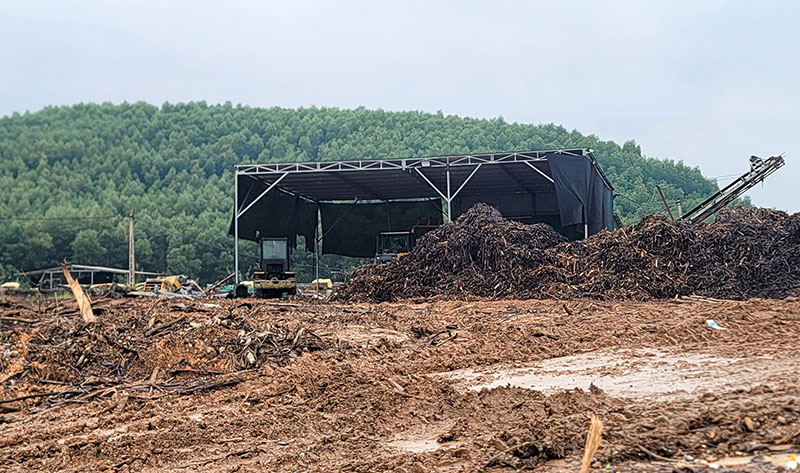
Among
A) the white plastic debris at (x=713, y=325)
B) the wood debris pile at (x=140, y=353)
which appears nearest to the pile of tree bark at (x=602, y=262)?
the white plastic debris at (x=713, y=325)

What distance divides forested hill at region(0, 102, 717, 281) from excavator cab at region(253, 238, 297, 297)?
93.2 feet

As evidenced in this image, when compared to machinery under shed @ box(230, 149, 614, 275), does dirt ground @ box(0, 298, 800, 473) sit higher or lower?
lower

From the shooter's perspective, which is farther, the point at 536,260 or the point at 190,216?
the point at 190,216

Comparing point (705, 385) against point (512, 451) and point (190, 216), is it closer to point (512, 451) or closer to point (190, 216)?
point (512, 451)

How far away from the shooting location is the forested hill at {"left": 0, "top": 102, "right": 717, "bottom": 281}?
5459cm

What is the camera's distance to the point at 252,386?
8.98 meters

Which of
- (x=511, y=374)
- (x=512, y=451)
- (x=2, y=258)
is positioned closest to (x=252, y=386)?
(x=511, y=374)

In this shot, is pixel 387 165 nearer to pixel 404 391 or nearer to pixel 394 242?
pixel 394 242

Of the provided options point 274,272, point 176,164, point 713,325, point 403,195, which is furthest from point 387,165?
point 176,164

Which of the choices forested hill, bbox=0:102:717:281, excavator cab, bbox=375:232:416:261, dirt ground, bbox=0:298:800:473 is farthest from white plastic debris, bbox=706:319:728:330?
forested hill, bbox=0:102:717:281

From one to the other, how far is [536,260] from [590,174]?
7676mm

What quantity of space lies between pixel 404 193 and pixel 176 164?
41.2m

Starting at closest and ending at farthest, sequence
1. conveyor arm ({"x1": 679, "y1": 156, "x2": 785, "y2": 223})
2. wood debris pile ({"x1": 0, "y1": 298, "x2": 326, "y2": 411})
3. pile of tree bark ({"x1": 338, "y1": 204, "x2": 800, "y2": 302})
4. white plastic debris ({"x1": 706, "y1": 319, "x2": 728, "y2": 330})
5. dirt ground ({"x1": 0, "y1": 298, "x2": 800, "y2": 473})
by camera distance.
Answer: dirt ground ({"x1": 0, "y1": 298, "x2": 800, "y2": 473})
wood debris pile ({"x1": 0, "y1": 298, "x2": 326, "y2": 411})
white plastic debris ({"x1": 706, "y1": 319, "x2": 728, "y2": 330})
pile of tree bark ({"x1": 338, "y1": 204, "x2": 800, "y2": 302})
conveyor arm ({"x1": 679, "y1": 156, "x2": 785, "y2": 223})

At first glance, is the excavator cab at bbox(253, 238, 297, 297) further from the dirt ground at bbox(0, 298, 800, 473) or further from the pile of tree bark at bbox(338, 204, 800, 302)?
the dirt ground at bbox(0, 298, 800, 473)
